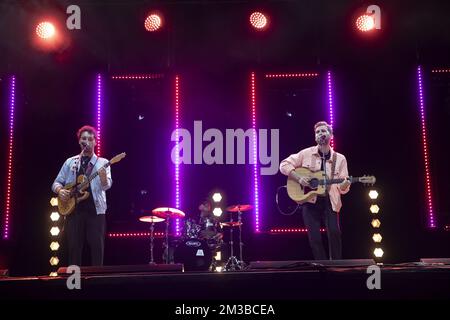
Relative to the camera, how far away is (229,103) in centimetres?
846

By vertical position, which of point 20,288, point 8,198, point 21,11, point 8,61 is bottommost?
point 20,288

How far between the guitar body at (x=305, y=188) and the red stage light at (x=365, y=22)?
2943 millimetres

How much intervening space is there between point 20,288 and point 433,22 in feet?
24.5

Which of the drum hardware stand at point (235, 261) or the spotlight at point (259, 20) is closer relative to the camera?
the drum hardware stand at point (235, 261)

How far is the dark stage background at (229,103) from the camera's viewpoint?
8.01 m

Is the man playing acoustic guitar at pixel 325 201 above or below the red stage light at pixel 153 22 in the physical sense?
below

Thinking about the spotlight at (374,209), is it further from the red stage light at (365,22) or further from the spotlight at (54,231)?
the spotlight at (54,231)

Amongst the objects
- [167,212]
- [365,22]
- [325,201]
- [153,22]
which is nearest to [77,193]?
[167,212]

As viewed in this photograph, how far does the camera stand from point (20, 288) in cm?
303

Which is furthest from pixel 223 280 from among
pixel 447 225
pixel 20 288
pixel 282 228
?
pixel 447 225

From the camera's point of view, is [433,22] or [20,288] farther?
[433,22]

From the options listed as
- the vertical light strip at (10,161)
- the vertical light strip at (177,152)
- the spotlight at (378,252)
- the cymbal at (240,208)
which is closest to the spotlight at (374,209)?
the spotlight at (378,252)

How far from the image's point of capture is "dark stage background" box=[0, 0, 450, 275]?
8.01 meters

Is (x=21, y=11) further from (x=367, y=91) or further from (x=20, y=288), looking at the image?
(x=20, y=288)
